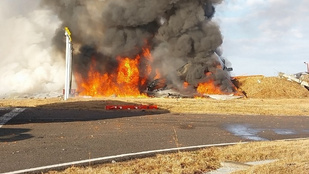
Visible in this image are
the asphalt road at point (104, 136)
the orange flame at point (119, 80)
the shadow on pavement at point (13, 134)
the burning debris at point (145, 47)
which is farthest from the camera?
the orange flame at point (119, 80)

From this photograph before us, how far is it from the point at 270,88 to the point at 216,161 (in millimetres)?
32931

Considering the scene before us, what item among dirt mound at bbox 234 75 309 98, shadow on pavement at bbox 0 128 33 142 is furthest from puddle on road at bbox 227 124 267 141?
dirt mound at bbox 234 75 309 98

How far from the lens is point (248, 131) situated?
13477 mm

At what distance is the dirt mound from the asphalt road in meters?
22.2

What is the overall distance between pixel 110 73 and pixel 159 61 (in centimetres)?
610

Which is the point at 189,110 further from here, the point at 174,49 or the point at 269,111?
the point at 174,49

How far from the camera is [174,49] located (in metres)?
37.9

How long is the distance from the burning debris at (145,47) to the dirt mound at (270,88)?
8.03ft

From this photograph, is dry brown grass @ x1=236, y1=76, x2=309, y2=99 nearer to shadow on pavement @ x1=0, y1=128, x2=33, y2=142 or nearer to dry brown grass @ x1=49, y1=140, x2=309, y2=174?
dry brown grass @ x1=49, y1=140, x2=309, y2=174

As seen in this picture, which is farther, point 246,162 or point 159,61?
point 159,61

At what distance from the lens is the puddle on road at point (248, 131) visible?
12.2 meters

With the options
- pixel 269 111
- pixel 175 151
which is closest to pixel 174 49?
pixel 269 111

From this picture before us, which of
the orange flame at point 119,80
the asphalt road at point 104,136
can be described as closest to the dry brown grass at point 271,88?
the orange flame at point 119,80

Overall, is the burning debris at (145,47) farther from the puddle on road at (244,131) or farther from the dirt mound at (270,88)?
the puddle on road at (244,131)
